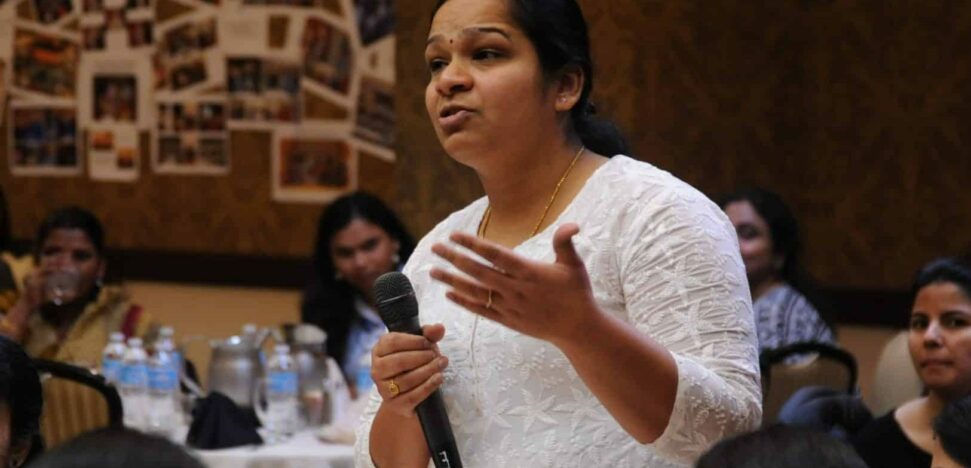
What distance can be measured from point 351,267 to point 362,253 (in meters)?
0.06

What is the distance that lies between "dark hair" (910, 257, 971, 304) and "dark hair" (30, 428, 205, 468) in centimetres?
268

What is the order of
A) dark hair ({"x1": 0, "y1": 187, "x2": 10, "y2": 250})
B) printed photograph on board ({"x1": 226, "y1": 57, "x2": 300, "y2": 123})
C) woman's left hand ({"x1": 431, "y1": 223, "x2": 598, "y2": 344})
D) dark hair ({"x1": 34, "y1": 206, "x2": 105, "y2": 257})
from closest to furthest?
1. woman's left hand ({"x1": 431, "y1": 223, "x2": 598, "y2": 344})
2. dark hair ({"x1": 34, "y1": 206, "x2": 105, "y2": 257})
3. dark hair ({"x1": 0, "y1": 187, "x2": 10, "y2": 250})
4. printed photograph on board ({"x1": 226, "y1": 57, "x2": 300, "y2": 123})

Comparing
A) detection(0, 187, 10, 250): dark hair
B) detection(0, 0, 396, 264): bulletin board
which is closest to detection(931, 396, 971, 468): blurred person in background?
detection(0, 0, 396, 264): bulletin board

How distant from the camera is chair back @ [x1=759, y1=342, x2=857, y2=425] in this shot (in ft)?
15.0

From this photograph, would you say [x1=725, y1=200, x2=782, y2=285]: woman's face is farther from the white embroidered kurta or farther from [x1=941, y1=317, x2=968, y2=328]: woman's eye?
the white embroidered kurta

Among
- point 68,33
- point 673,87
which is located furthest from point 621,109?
point 68,33

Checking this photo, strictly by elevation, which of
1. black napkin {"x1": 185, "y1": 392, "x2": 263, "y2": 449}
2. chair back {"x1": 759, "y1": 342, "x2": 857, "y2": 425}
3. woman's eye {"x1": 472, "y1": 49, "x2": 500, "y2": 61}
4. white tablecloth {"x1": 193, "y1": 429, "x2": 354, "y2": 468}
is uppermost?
woman's eye {"x1": 472, "y1": 49, "x2": 500, "y2": 61}

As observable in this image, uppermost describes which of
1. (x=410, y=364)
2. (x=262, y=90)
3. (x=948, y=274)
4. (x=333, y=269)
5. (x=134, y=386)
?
(x=262, y=90)

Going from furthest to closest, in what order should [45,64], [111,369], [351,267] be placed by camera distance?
[45,64], [351,267], [111,369]

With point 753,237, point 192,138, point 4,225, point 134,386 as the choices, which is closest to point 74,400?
point 134,386

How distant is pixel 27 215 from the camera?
737 centimetres

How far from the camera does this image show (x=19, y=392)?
7.95ft

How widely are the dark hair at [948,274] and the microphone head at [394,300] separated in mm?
2125

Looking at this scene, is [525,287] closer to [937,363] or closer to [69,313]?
[937,363]
